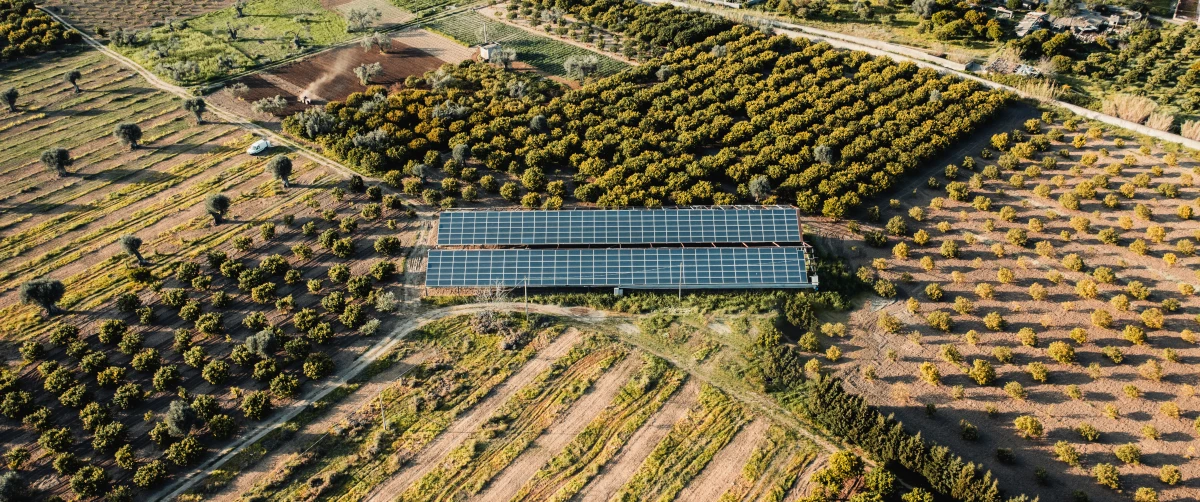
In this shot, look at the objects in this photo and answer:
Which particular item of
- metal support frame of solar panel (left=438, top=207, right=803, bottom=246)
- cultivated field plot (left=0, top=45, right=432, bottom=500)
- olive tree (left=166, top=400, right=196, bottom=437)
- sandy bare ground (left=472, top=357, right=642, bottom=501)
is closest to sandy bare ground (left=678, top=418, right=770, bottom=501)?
sandy bare ground (left=472, top=357, right=642, bottom=501)

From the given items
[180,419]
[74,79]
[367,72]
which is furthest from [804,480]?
[74,79]

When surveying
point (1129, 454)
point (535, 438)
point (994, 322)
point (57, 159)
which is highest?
point (57, 159)

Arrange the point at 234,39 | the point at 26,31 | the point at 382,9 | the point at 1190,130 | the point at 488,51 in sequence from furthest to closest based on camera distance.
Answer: the point at 382,9, the point at 234,39, the point at 26,31, the point at 488,51, the point at 1190,130

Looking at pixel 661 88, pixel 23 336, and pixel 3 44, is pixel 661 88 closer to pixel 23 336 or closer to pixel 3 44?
pixel 23 336

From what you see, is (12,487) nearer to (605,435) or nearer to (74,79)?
(605,435)

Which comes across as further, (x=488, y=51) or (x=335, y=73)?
(x=488, y=51)

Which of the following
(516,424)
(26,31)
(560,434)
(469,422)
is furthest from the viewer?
(26,31)

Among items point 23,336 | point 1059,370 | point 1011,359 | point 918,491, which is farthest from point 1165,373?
point 23,336
